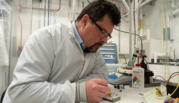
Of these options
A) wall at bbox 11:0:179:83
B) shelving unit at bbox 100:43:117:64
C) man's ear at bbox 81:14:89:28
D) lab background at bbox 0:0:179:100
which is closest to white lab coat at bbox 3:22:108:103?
man's ear at bbox 81:14:89:28

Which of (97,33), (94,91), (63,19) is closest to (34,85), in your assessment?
(94,91)

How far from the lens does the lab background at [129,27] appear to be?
1498 millimetres

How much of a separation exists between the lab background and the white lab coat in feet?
2.36

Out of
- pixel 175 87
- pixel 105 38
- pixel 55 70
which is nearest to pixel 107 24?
pixel 105 38

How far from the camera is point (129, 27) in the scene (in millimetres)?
1480

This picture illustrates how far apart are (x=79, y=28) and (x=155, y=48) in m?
1.48

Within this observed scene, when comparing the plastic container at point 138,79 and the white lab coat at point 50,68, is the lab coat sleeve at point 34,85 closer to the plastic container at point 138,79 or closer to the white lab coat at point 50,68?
the white lab coat at point 50,68

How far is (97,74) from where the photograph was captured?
958mm

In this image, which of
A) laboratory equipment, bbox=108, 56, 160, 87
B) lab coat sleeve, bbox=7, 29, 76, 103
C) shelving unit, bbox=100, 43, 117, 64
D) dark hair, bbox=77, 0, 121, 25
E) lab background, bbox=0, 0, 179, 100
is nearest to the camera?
lab coat sleeve, bbox=7, 29, 76, 103

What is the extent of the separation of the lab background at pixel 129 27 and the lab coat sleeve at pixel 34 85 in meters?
0.92

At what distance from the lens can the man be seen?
0.59 metres

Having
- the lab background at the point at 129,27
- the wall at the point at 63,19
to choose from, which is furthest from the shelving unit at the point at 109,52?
the wall at the point at 63,19

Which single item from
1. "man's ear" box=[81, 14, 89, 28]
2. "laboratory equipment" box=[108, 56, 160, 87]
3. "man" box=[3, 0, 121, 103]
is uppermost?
"man's ear" box=[81, 14, 89, 28]

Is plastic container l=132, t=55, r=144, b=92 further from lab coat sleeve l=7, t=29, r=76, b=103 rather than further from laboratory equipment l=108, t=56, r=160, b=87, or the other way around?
lab coat sleeve l=7, t=29, r=76, b=103
